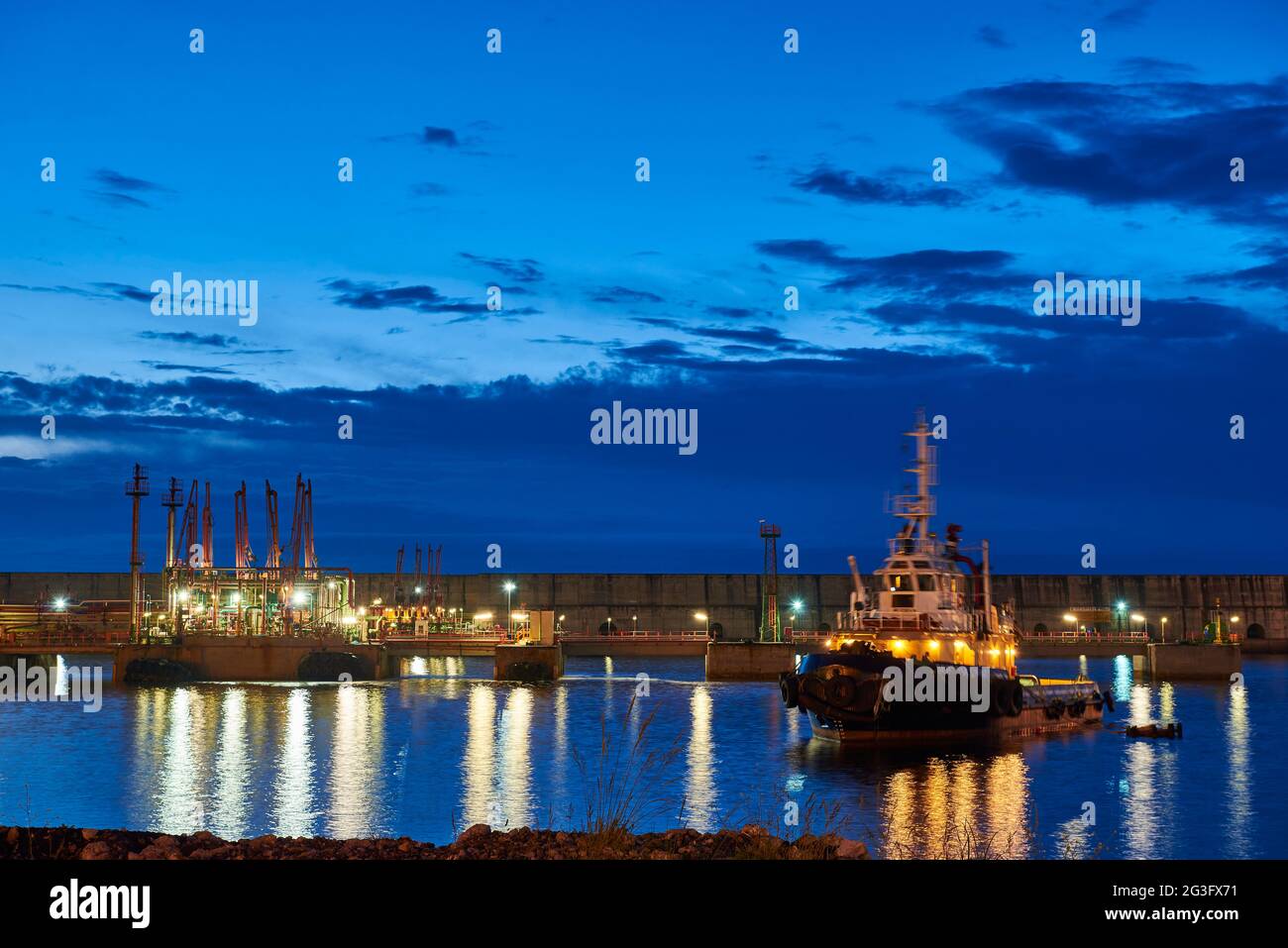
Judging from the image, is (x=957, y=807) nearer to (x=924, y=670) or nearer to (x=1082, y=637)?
(x=924, y=670)

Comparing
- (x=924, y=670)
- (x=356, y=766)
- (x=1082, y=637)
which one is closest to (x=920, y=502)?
(x=924, y=670)

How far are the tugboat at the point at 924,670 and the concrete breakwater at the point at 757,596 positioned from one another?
68.0 m

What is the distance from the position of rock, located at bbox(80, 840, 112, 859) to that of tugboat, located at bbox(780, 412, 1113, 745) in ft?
126

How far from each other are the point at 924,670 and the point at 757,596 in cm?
7836

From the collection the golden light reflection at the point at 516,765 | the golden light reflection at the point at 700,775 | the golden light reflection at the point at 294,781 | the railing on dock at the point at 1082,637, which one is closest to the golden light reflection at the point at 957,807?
the golden light reflection at the point at 700,775

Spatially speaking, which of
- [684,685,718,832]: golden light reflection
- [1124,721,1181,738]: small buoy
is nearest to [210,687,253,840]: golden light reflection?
[684,685,718,832]: golden light reflection

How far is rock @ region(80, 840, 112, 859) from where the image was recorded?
13.1 metres

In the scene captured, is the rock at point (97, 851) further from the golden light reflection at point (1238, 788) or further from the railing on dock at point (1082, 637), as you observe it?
the railing on dock at point (1082, 637)

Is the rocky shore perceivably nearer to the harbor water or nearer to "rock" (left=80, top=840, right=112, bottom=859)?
"rock" (left=80, top=840, right=112, bottom=859)

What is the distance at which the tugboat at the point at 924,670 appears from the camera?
Answer: 4991cm

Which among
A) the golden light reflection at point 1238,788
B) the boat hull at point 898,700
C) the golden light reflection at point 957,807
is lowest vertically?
the golden light reflection at point 1238,788
